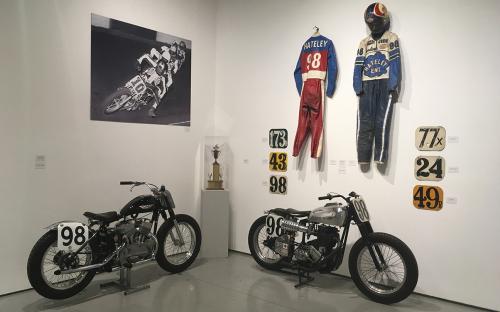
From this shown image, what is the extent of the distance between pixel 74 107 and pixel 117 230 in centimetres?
130

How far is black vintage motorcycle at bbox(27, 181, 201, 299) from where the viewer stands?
3.15 m

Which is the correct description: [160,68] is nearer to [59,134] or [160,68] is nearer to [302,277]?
[59,134]

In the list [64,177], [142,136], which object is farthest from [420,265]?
[64,177]

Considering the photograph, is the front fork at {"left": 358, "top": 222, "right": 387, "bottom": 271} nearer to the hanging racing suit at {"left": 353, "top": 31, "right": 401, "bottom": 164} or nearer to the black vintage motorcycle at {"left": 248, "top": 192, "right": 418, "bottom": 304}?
the black vintage motorcycle at {"left": 248, "top": 192, "right": 418, "bottom": 304}

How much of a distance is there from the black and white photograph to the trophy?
52cm

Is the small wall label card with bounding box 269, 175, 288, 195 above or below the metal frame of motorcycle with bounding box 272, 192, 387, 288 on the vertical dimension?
above

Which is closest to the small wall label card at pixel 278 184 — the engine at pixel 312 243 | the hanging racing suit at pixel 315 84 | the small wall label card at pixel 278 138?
the small wall label card at pixel 278 138

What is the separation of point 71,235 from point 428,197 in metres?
3.13

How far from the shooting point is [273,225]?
4.06 metres

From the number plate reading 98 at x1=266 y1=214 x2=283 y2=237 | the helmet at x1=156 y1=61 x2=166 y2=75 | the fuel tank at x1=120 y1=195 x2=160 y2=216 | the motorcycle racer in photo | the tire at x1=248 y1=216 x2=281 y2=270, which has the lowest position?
the tire at x1=248 y1=216 x2=281 y2=270

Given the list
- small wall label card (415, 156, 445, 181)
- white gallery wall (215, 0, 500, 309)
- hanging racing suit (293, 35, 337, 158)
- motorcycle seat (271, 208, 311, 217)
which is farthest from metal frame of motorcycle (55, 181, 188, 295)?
small wall label card (415, 156, 445, 181)

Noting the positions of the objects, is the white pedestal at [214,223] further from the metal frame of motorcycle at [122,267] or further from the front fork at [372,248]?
the front fork at [372,248]

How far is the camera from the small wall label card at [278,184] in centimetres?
455

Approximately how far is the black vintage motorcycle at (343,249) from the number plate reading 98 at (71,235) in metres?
1.76
